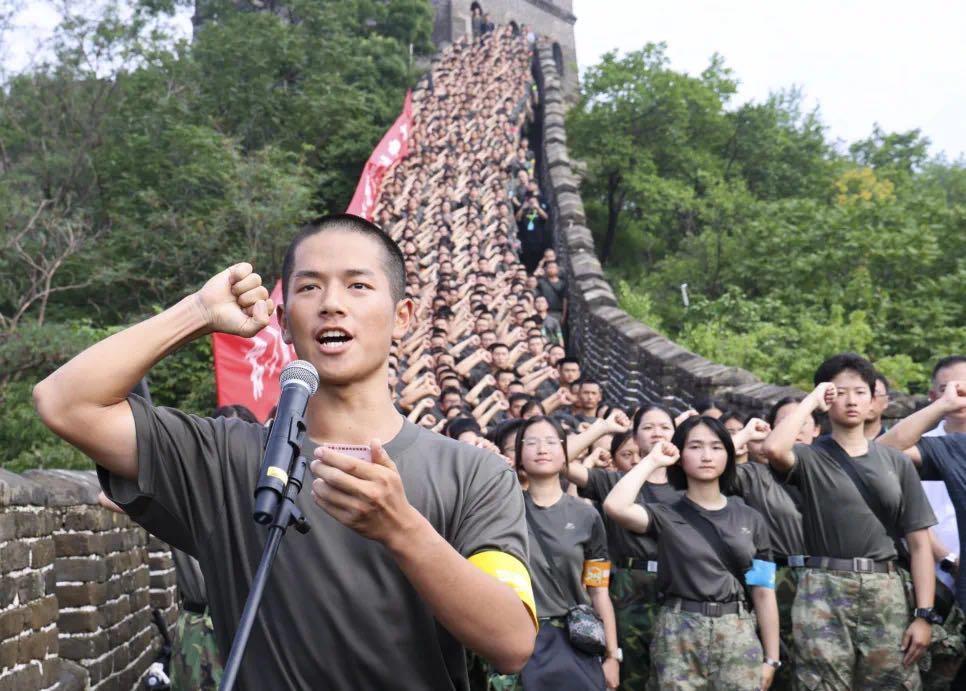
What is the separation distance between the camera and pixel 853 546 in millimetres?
5566

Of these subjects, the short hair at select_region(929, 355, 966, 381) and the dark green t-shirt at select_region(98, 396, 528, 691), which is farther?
the short hair at select_region(929, 355, 966, 381)

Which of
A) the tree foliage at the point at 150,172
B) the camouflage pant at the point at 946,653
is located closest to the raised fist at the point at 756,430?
the camouflage pant at the point at 946,653

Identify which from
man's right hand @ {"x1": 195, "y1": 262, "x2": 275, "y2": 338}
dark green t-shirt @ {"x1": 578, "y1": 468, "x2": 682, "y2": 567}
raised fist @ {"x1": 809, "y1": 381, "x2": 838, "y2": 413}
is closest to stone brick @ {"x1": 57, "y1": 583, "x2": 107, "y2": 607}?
dark green t-shirt @ {"x1": 578, "y1": 468, "x2": 682, "y2": 567}

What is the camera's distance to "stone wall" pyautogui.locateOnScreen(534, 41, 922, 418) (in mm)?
10133

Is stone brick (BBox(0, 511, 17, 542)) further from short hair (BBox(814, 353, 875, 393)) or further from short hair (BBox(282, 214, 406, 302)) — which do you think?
short hair (BBox(814, 353, 875, 393))

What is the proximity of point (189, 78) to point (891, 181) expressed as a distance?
19.1 m

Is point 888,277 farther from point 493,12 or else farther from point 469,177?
point 493,12

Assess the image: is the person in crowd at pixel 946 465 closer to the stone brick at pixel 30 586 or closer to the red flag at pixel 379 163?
the stone brick at pixel 30 586

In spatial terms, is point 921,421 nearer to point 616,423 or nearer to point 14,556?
point 616,423

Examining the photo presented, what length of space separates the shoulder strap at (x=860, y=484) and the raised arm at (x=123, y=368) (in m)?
4.08

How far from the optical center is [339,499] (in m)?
1.77

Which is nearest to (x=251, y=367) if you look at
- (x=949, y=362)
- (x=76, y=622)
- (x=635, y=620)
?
(x=76, y=622)

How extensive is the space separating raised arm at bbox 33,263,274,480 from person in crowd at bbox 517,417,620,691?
337 centimetres

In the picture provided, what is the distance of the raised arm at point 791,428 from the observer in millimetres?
5523
